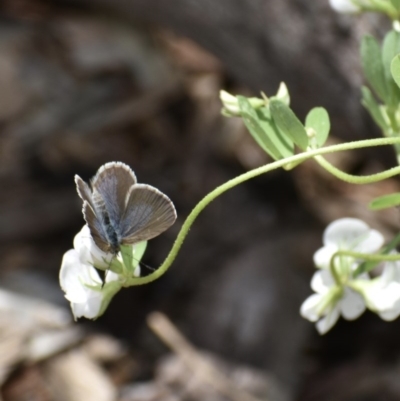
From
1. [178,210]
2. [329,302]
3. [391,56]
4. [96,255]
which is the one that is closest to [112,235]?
[96,255]

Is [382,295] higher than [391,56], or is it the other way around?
[391,56]

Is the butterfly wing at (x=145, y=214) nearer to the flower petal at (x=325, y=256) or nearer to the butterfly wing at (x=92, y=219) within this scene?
the butterfly wing at (x=92, y=219)

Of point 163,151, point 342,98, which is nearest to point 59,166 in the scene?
point 163,151

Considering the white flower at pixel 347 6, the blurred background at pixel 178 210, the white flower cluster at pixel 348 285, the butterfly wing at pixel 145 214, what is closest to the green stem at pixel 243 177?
the butterfly wing at pixel 145 214

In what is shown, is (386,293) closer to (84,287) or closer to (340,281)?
(340,281)

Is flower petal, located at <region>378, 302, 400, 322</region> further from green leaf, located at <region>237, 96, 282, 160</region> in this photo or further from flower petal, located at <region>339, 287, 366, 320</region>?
green leaf, located at <region>237, 96, 282, 160</region>

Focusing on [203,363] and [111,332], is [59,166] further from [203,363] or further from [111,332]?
[203,363]
